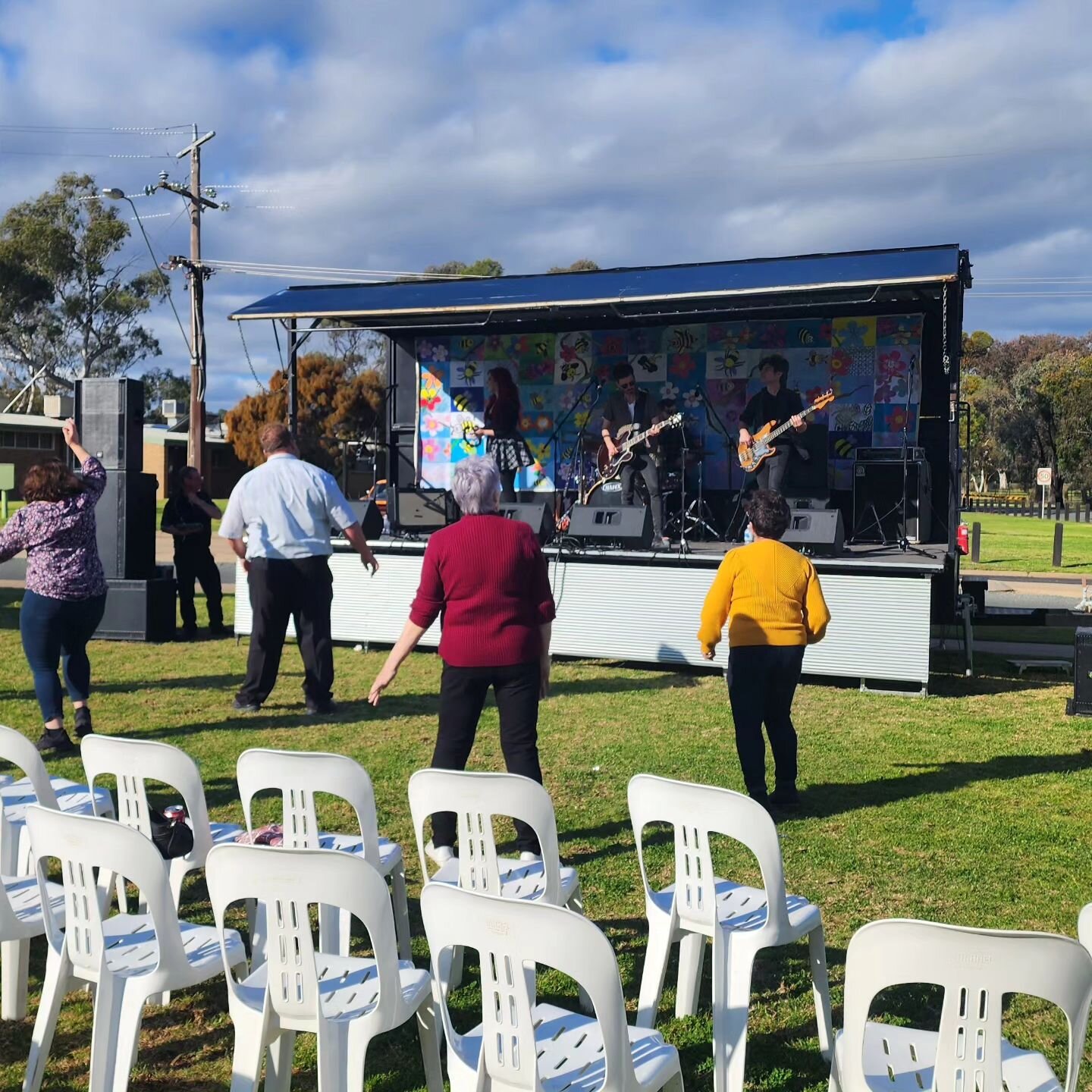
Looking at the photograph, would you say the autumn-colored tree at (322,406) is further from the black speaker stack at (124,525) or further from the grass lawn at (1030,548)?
the black speaker stack at (124,525)

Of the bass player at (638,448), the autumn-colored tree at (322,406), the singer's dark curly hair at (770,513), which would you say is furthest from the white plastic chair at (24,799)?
the autumn-colored tree at (322,406)

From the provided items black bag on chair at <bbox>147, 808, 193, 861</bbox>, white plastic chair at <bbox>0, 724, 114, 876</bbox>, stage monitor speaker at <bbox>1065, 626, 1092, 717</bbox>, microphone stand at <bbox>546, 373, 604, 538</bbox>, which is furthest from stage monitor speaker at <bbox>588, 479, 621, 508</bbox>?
black bag on chair at <bbox>147, 808, 193, 861</bbox>

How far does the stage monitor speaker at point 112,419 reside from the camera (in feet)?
32.3

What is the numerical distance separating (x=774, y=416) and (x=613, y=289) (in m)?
2.02

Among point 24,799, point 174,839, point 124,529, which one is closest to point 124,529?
point 124,529

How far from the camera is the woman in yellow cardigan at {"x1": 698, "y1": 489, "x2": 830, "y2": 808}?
15.9 ft

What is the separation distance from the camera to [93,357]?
4069 cm

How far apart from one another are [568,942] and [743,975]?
38.2 inches

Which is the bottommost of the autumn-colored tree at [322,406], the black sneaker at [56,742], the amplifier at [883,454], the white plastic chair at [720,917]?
the black sneaker at [56,742]

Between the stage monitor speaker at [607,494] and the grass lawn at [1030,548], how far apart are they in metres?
10.1

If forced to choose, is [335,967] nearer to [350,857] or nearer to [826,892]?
[350,857]

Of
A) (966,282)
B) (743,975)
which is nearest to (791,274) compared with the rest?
(966,282)

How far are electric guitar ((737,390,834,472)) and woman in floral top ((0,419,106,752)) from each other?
619 centimetres

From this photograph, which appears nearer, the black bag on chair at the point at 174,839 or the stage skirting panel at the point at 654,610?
the black bag on chair at the point at 174,839
